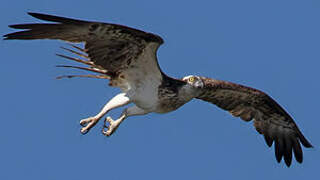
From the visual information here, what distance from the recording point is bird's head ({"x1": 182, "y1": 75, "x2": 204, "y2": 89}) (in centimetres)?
1440

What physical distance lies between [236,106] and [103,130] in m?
2.72

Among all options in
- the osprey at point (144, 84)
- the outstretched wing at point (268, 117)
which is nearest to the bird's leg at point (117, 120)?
the osprey at point (144, 84)

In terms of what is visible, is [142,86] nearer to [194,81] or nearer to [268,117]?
[194,81]

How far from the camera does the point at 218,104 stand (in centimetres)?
1572

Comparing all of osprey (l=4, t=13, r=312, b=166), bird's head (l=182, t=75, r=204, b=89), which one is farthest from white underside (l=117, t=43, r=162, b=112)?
bird's head (l=182, t=75, r=204, b=89)

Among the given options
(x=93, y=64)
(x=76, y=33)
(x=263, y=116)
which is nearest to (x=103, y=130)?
(x=93, y=64)

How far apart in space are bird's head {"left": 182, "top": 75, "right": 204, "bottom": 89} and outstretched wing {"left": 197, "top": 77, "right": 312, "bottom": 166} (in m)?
0.96

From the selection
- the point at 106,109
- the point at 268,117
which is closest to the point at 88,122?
the point at 106,109

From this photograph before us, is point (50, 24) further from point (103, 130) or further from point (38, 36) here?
point (103, 130)

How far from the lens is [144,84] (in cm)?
1392

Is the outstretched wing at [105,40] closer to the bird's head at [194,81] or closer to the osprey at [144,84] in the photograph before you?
the osprey at [144,84]

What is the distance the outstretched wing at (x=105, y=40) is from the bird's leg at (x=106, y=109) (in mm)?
449

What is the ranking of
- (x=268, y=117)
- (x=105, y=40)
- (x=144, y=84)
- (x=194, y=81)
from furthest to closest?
(x=268, y=117) → (x=194, y=81) → (x=144, y=84) → (x=105, y=40)

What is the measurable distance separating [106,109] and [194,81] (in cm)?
155
